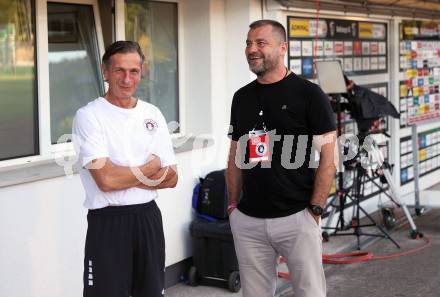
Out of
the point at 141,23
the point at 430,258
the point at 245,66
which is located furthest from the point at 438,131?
the point at 141,23

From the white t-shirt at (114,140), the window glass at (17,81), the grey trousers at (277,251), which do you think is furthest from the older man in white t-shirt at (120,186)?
the window glass at (17,81)

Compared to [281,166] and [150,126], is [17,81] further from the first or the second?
[281,166]

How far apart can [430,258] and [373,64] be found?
2.89m

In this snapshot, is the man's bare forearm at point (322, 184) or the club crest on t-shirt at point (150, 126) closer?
the club crest on t-shirt at point (150, 126)

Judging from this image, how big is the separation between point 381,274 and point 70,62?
3.28 meters

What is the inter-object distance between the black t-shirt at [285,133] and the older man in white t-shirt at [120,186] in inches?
21.8

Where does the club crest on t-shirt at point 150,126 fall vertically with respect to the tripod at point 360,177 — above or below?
above

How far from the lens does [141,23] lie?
249 inches

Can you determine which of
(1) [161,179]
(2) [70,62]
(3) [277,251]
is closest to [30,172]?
(2) [70,62]

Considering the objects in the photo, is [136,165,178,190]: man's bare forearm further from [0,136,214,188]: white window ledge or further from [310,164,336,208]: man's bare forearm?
[0,136,214,188]: white window ledge

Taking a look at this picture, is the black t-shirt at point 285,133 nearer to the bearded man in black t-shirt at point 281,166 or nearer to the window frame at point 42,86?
A: the bearded man in black t-shirt at point 281,166

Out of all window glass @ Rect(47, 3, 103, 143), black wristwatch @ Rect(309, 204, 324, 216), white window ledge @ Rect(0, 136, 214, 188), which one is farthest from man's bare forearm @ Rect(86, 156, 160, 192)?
window glass @ Rect(47, 3, 103, 143)

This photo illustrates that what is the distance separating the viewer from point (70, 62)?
5648 millimetres

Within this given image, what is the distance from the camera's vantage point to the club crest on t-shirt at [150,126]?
3844 millimetres
